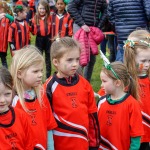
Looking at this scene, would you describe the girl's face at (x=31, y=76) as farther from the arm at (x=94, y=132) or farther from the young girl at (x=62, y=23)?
the young girl at (x=62, y=23)

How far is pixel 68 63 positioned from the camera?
9.66ft

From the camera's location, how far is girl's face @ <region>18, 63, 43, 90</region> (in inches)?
109

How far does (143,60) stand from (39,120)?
4.01ft

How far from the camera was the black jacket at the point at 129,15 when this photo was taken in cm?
505

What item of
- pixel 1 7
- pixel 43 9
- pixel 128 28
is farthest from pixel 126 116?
pixel 1 7

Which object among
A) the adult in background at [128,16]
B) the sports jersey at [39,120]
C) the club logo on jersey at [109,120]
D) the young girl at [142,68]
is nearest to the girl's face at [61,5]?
the adult in background at [128,16]

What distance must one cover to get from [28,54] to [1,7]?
5.46 metres

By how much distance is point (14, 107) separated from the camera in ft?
8.84

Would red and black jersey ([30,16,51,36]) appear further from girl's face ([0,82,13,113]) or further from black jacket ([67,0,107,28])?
girl's face ([0,82,13,113])

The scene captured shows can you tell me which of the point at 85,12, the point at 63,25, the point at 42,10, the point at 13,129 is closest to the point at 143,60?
the point at 13,129

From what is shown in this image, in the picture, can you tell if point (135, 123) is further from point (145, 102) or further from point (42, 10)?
point (42, 10)

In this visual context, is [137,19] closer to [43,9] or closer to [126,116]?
[126,116]

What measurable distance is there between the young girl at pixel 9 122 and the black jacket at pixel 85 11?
342 cm

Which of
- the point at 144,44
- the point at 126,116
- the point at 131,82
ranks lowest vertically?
the point at 126,116
